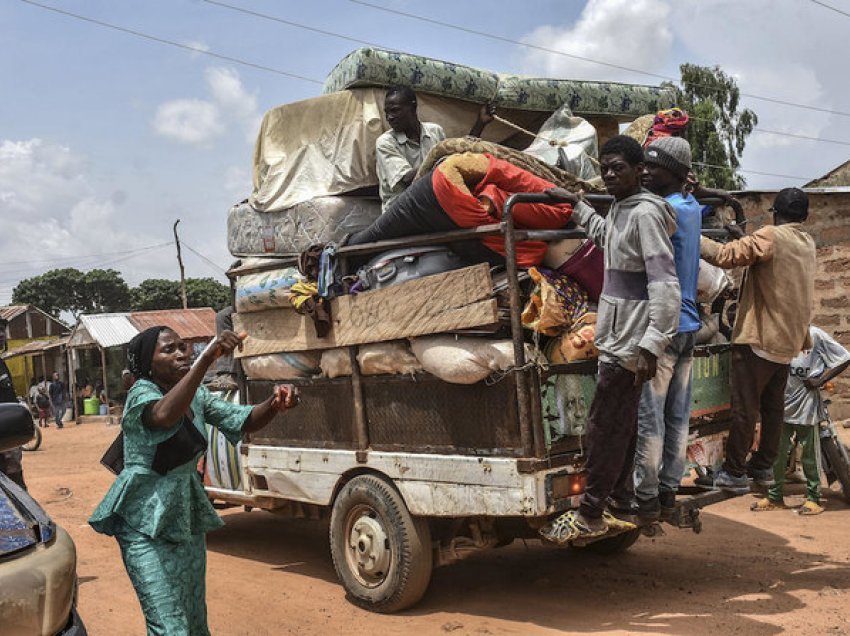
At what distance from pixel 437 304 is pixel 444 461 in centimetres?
83

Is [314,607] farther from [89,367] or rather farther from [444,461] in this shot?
[89,367]

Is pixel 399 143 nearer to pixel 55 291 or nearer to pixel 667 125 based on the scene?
pixel 667 125

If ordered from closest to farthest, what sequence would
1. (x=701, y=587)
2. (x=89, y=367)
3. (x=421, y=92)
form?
(x=701, y=587)
(x=421, y=92)
(x=89, y=367)

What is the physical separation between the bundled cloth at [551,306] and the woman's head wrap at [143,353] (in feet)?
5.93

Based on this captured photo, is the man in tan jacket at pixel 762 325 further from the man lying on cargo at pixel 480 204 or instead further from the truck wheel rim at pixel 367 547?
the truck wheel rim at pixel 367 547

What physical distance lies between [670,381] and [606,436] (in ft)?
1.68

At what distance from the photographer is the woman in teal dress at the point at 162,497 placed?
121 inches

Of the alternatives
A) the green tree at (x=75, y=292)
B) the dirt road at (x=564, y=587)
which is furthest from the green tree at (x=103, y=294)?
the dirt road at (x=564, y=587)

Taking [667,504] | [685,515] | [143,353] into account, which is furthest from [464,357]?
[143,353]

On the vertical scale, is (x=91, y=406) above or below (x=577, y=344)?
below

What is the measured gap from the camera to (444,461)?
4.57m

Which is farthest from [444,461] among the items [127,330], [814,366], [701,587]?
[127,330]

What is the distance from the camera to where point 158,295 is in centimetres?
5094

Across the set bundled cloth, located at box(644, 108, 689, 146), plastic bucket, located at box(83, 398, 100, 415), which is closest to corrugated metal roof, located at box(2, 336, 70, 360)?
plastic bucket, located at box(83, 398, 100, 415)
